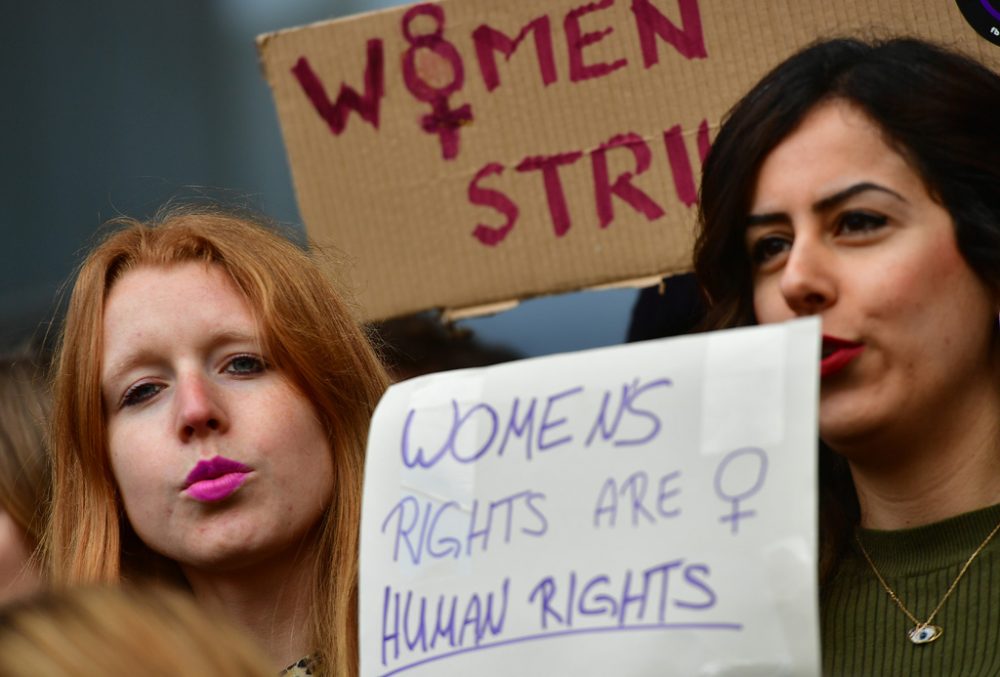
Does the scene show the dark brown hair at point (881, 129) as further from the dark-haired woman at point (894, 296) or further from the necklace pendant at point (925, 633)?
the necklace pendant at point (925, 633)

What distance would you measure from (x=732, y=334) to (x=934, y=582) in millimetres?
508

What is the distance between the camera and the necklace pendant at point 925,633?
188 centimetres

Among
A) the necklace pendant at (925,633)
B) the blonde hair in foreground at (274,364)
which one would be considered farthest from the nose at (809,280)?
the blonde hair in foreground at (274,364)

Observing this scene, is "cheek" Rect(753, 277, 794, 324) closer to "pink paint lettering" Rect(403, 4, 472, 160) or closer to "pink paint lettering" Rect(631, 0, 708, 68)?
"pink paint lettering" Rect(631, 0, 708, 68)

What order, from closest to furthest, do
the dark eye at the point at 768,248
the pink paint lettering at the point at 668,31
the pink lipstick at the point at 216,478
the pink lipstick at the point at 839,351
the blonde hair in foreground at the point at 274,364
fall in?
the pink lipstick at the point at 839,351, the dark eye at the point at 768,248, the pink lipstick at the point at 216,478, the blonde hair in foreground at the point at 274,364, the pink paint lettering at the point at 668,31

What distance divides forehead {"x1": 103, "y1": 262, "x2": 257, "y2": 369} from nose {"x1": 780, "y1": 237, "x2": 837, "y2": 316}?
2.40 feet

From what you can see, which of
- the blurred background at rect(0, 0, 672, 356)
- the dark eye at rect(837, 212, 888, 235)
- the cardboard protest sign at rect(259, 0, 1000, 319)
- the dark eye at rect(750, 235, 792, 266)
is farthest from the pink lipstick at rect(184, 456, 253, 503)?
the blurred background at rect(0, 0, 672, 356)

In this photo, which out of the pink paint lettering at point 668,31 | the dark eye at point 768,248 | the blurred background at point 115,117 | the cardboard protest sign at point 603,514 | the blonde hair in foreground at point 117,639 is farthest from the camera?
the blurred background at point 115,117

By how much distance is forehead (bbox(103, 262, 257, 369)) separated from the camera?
7.15ft

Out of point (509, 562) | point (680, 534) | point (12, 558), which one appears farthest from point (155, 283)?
point (680, 534)

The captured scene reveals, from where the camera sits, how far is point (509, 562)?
168 cm

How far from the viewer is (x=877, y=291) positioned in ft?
6.05

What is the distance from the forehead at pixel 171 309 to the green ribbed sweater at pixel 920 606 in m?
0.84

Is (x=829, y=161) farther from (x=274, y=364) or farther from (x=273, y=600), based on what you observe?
(x=273, y=600)
